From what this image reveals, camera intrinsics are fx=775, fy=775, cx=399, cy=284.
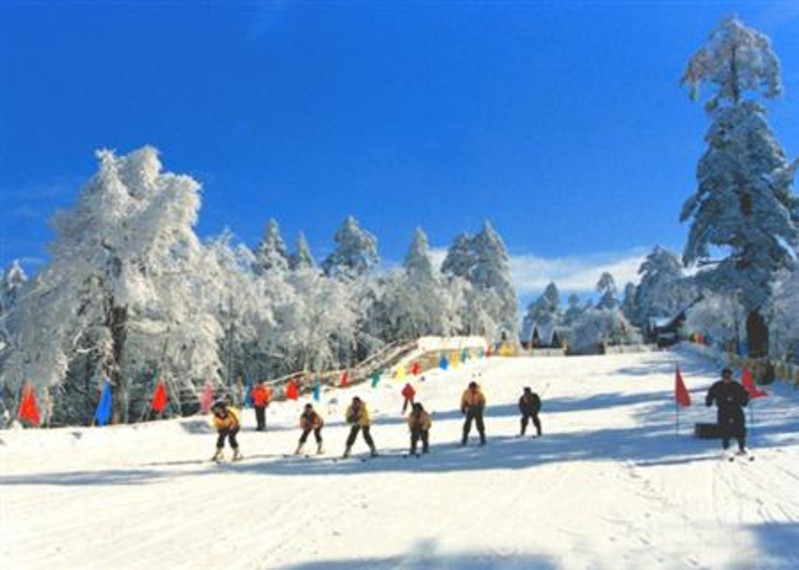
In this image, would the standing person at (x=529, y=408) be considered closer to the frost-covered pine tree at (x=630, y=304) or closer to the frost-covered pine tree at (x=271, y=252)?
the frost-covered pine tree at (x=271, y=252)

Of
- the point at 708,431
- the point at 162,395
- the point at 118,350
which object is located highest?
the point at 118,350

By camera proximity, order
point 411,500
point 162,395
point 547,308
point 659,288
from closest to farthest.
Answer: point 411,500 → point 162,395 → point 659,288 → point 547,308

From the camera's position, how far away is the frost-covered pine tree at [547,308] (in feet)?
455

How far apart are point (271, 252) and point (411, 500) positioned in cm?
6602

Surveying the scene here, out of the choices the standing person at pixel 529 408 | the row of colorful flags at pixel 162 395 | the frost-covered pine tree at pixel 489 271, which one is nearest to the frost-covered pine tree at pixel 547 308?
the frost-covered pine tree at pixel 489 271

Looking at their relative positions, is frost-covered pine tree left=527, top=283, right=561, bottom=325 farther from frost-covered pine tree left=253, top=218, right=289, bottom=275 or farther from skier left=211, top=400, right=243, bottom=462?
skier left=211, top=400, right=243, bottom=462

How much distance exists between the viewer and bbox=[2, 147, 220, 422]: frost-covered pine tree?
98.9ft

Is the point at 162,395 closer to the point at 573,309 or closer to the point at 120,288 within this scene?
the point at 120,288

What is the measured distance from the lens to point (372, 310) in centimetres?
7131

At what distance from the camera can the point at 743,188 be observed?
3053 cm

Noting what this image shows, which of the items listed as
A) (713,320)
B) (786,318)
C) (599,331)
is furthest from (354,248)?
(599,331)

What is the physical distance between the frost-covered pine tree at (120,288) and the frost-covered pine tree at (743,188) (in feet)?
67.7

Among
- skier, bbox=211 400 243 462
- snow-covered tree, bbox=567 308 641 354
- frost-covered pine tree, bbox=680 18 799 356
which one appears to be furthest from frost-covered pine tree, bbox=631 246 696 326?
skier, bbox=211 400 243 462

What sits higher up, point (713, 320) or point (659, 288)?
point (659, 288)
